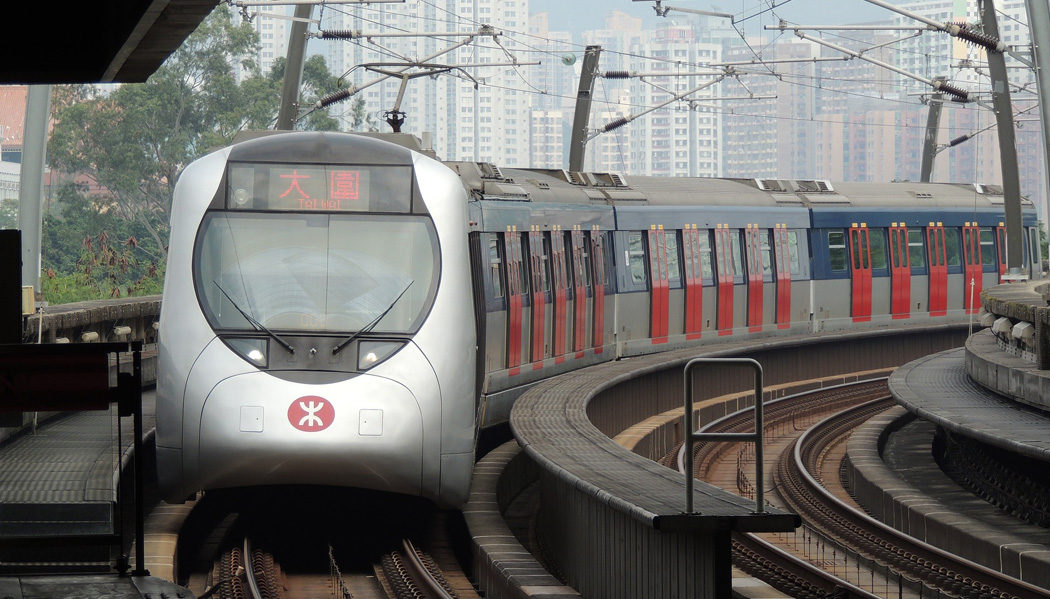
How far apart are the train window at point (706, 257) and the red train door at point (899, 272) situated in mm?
6057

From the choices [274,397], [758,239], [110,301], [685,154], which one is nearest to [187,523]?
[274,397]

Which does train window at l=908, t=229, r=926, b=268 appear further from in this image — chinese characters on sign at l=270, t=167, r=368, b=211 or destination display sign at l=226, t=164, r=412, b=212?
chinese characters on sign at l=270, t=167, r=368, b=211

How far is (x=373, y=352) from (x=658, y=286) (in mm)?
13369

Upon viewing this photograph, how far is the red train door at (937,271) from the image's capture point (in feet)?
104

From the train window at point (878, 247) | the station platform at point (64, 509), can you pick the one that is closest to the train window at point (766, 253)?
the train window at point (878, 247)

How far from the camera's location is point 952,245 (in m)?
32.1

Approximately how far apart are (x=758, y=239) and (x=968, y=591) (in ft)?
54.0

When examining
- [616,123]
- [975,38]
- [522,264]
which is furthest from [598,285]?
[616,123]

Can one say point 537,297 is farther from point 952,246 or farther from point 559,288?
point 952,246

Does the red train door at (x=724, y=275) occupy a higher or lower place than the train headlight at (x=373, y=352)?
higher

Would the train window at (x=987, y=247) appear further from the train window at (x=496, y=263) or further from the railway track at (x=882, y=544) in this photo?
the train window at (x=496, y=263)

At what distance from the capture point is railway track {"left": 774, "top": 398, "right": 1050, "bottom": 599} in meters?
11.6

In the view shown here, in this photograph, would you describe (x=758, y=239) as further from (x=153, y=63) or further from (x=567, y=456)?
(x=153, y=63)

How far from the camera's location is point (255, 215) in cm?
1180
